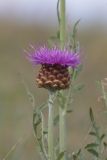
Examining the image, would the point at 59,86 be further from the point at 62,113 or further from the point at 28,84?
the point at 28,84

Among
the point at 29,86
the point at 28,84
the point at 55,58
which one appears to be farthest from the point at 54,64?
the point at 29,86

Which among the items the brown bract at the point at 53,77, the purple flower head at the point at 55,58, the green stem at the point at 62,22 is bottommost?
the brown bract at the point at 53,77

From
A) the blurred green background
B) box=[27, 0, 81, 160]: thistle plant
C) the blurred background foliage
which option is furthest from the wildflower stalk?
the blurred green background

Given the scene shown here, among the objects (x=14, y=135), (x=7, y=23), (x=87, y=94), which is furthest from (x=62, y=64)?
(x=7, y=23)

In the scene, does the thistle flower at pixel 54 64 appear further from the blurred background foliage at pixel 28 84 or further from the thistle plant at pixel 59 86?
the blurred background foliage at pixel 28 84

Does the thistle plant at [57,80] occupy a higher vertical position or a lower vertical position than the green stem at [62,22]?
lower

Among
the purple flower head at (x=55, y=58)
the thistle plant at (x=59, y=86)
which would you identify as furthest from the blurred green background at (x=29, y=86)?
the purple flower head at (x=55, y=58)
